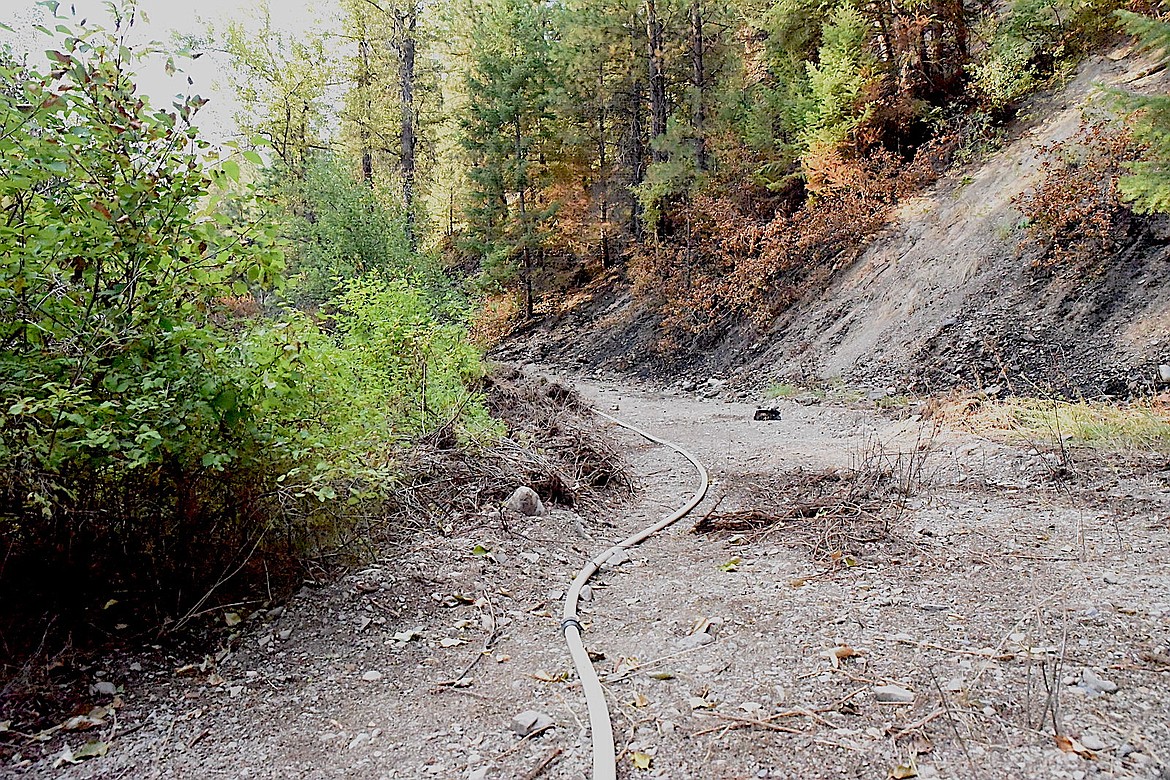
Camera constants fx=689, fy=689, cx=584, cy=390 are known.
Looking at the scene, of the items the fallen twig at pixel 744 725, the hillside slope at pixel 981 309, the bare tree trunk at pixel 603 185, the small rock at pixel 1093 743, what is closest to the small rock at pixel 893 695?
the fallen twig at pixel 744 725

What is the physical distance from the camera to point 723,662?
2.82 m

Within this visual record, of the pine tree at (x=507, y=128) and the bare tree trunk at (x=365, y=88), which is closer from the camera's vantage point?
the pine tree at (x=507, y=128)

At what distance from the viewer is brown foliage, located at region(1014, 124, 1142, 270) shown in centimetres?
848

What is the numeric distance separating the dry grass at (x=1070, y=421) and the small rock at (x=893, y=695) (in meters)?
3.99

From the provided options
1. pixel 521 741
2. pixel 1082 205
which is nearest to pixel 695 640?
pixel 521 741

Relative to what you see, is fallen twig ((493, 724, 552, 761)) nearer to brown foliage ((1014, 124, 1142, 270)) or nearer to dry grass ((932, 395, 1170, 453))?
dry grass ((932, 395, 1170, 453))

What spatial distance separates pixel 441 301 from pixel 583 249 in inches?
468

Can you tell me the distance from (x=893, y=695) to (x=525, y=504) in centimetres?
297

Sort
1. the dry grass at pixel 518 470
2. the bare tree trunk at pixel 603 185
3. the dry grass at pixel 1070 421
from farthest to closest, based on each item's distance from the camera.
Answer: the bare tree trunk at pixel 603 185 → the dry grass at pixel 1070 421 → the dry grass at pixel 518 470

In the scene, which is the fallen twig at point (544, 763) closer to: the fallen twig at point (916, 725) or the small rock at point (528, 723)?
the small rock at point (528, 723)

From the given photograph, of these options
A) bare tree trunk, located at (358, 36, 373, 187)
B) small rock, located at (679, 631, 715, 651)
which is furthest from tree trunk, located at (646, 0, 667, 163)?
small rock, located at (679, 631, 715, 651)

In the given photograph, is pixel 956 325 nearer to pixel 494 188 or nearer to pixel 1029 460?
pixel 1029 460

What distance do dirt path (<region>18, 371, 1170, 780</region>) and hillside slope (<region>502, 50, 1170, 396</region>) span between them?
12.4ft

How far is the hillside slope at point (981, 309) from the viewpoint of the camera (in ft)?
25.4
